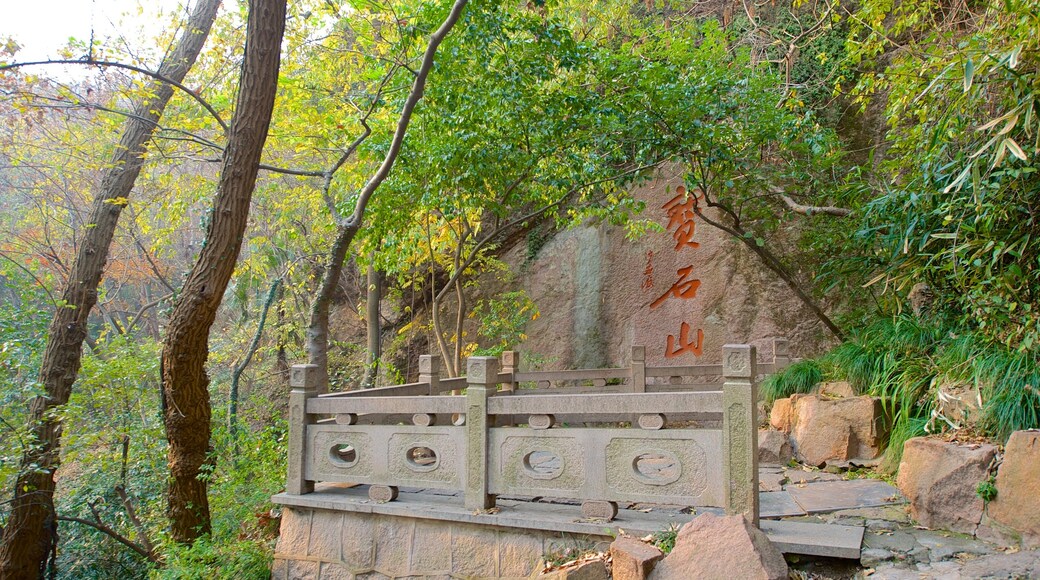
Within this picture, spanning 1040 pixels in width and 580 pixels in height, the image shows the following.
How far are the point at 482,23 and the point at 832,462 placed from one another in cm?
551

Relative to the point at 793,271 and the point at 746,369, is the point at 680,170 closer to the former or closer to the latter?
the point at 793,271

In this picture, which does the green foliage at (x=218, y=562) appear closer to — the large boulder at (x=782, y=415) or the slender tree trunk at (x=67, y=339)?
the slender tree trunk at (x=67, y=339)

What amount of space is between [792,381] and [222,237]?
611 cm

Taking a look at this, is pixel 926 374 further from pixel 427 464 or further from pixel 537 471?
pixel 427 464

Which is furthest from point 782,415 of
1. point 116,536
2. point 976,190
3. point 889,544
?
point 116,536

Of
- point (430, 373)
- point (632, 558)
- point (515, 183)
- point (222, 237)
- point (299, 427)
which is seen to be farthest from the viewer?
point (515, 183)

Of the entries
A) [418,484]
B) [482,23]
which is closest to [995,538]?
[418,484]

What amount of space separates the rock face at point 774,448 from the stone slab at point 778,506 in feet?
5.06

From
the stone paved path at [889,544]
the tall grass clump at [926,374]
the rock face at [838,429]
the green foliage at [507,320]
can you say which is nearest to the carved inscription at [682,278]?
the green foliage at [507,320]

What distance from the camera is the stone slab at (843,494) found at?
502 centimetres

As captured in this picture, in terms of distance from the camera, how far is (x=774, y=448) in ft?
22.5

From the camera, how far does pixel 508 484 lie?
4703 mm

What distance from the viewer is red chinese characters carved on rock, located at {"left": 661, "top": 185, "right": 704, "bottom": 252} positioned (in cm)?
1043

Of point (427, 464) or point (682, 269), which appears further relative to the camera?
point (682, 269)
